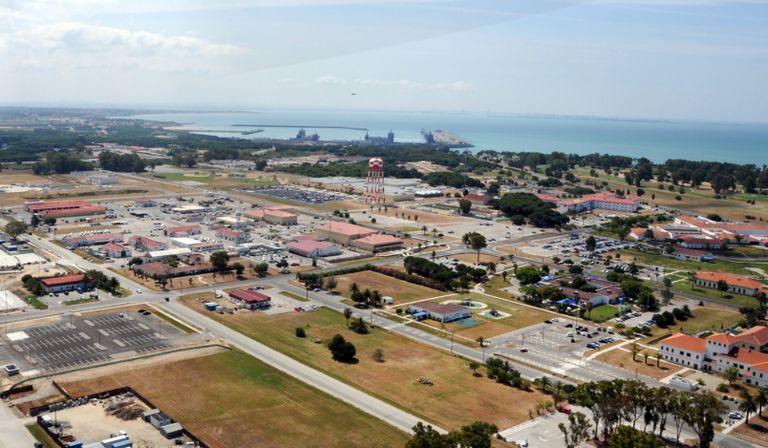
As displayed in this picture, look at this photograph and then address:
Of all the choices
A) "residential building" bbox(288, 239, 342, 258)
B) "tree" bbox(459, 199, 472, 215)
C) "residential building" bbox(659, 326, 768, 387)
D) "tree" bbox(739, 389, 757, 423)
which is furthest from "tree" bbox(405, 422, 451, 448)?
"tree" bbox(459, 199, 472, 215)

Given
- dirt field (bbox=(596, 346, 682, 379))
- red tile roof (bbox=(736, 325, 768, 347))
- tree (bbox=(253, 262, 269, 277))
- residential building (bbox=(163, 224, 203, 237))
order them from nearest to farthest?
dirt field (bbox=(596, 346, 682, 379))
red tile roof (bbox=(736, 325, 768, 347))
tree (bbox=(253, 262, 269, 277))
residential building (bbox=(163, 224, 203, 237))

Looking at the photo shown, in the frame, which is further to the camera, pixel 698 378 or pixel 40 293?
pixel 40 293

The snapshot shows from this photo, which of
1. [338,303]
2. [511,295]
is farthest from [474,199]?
[338,303]

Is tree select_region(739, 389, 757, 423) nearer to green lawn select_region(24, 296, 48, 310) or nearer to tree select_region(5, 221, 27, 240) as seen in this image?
green lawn select_region(24, 296, 48, 310)

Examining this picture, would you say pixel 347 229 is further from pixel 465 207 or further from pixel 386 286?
pixel 465 207

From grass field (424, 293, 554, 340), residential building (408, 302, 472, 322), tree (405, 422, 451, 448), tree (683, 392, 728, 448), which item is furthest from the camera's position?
residential building (408, 302, 472, 322)

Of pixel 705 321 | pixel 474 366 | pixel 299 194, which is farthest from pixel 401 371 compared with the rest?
pixel 299 194

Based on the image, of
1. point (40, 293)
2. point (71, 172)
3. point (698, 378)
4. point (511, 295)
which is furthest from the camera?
point (71, 172)

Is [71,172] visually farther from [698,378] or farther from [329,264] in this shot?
[698,378]
